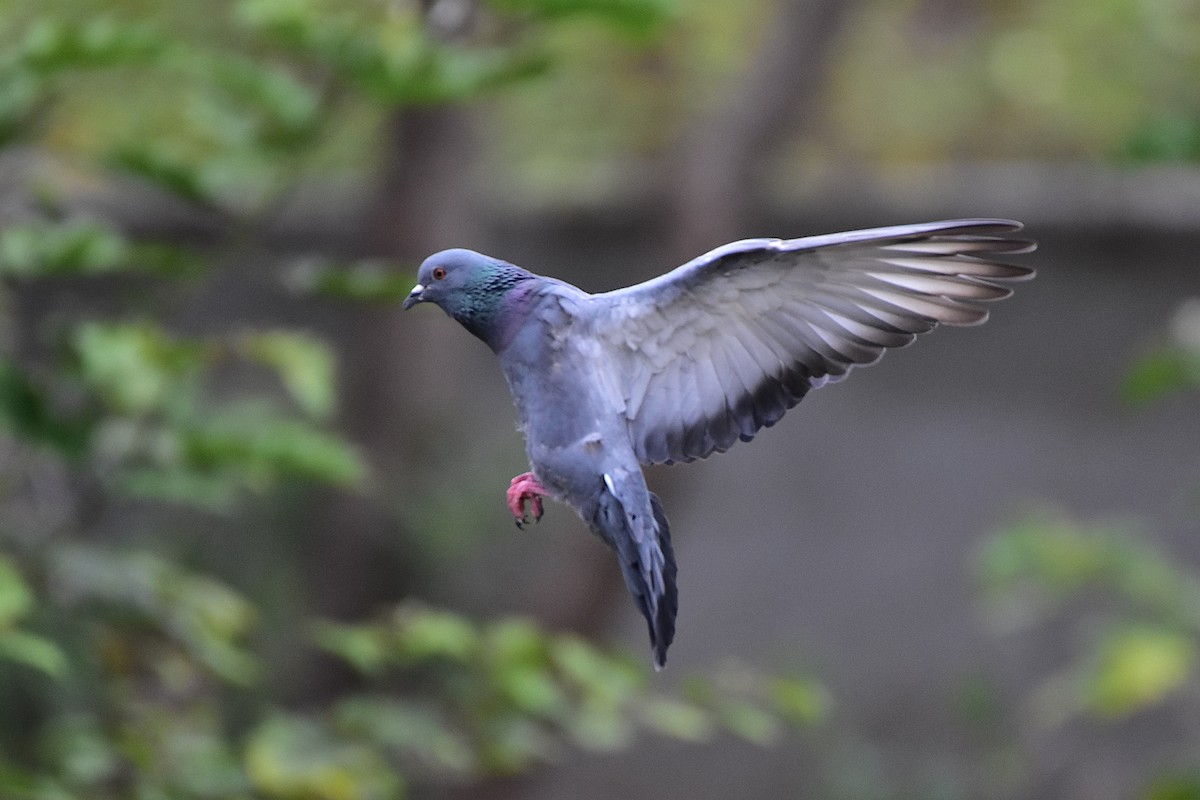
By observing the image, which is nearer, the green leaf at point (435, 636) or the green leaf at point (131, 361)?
the green leaf at point (131, 361)

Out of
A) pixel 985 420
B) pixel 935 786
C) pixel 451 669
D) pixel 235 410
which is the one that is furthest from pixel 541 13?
pixel 935 786

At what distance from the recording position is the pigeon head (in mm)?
992

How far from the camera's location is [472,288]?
3.27ft

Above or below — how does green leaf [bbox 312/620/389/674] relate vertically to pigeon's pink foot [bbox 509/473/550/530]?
above

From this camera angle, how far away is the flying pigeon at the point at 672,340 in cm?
98

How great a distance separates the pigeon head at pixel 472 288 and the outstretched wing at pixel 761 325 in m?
0.06

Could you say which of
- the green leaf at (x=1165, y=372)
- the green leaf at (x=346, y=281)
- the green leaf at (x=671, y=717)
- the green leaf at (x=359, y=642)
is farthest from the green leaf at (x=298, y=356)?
the green leaf at (x=1165, y=372)

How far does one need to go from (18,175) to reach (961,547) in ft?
10.7

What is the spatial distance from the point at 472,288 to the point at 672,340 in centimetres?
16

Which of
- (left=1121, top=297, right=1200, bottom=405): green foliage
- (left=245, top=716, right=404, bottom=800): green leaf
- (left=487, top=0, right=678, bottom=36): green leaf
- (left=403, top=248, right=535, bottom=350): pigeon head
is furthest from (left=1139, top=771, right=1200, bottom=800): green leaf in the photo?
(left=403, top=248, right=535, bottom=350): pigeon head

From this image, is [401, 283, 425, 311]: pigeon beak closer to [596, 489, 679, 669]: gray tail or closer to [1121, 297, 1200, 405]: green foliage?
[596, 489, 679, 669]: gray tail

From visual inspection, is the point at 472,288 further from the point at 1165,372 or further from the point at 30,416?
the point at 1165,372

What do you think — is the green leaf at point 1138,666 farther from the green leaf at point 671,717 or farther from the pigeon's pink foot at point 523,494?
the pigeon's pink foot at point 523,494

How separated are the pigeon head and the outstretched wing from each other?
6 centimetres
